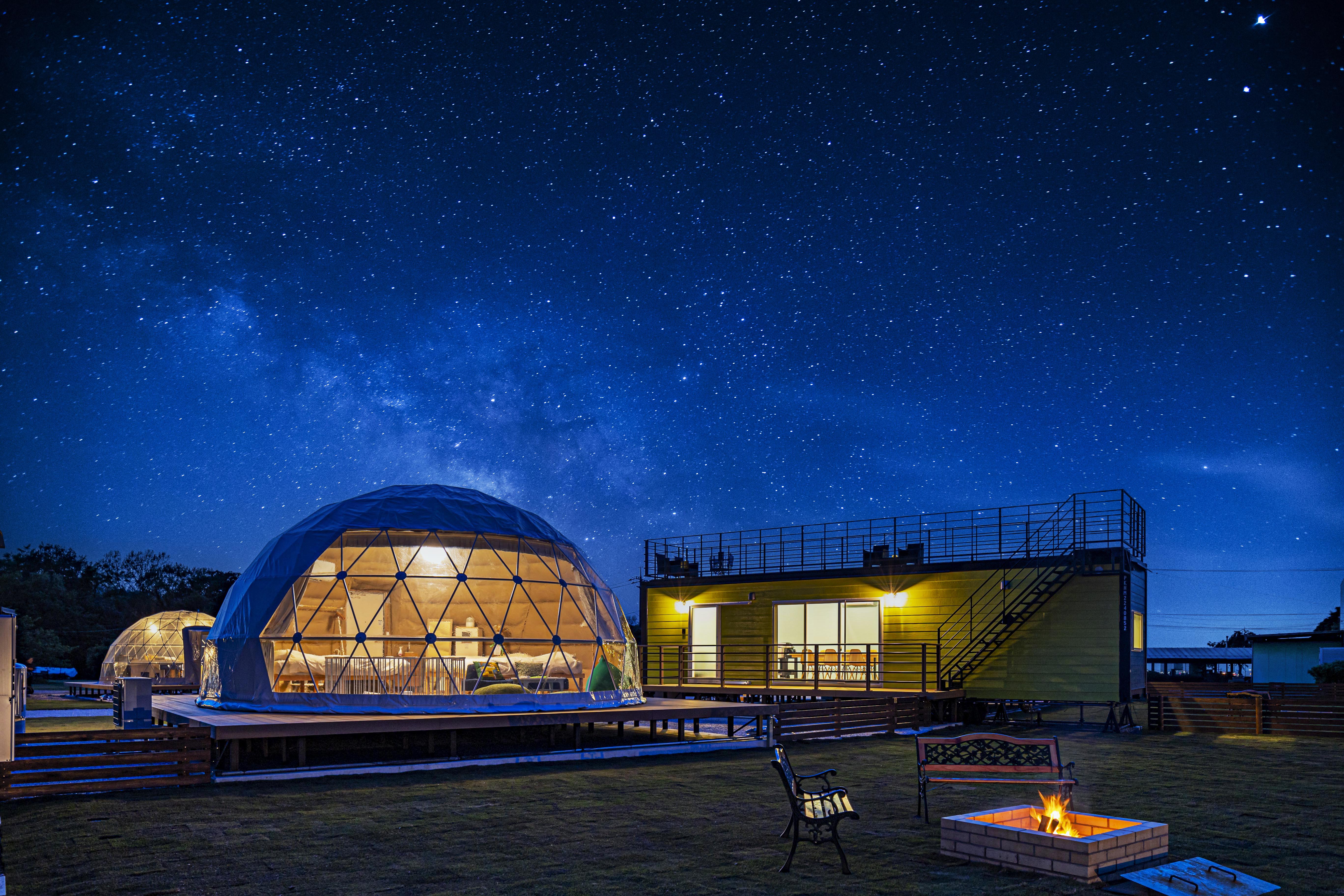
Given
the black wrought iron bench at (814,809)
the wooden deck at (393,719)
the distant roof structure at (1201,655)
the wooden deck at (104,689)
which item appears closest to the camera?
the black wrought iron bench at (814,809)

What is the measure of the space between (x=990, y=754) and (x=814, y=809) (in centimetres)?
253

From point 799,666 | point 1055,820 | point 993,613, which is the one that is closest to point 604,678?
point 799,666

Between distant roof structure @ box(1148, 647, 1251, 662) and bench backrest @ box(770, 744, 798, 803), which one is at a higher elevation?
bench backrest @ box(770, 744, 798, 803)

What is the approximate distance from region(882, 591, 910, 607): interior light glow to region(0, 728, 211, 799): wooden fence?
15.7 metres

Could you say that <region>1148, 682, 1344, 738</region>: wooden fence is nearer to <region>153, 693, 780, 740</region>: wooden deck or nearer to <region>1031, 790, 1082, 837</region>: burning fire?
<region>153, 693, 780, 740</region>: wooden deck

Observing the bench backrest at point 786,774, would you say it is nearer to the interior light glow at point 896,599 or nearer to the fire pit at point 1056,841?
the fire pit at point 1056,841

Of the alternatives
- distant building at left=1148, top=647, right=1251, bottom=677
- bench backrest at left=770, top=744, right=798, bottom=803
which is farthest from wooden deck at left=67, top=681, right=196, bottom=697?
distant building at left=1148, top=647, right=1251, bottom=677

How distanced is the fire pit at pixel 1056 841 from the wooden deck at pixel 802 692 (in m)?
12.1

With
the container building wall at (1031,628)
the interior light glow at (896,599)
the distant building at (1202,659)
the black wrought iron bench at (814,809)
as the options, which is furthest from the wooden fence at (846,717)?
the distant building at (1202,659)

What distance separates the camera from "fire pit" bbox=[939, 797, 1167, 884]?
6.66 meters

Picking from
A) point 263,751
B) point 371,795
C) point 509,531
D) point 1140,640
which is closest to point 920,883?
point 371,795

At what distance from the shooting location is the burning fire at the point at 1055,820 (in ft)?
23.5

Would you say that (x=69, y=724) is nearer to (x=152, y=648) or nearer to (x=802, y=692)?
(x=152, y=648)

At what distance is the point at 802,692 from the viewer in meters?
22.1
